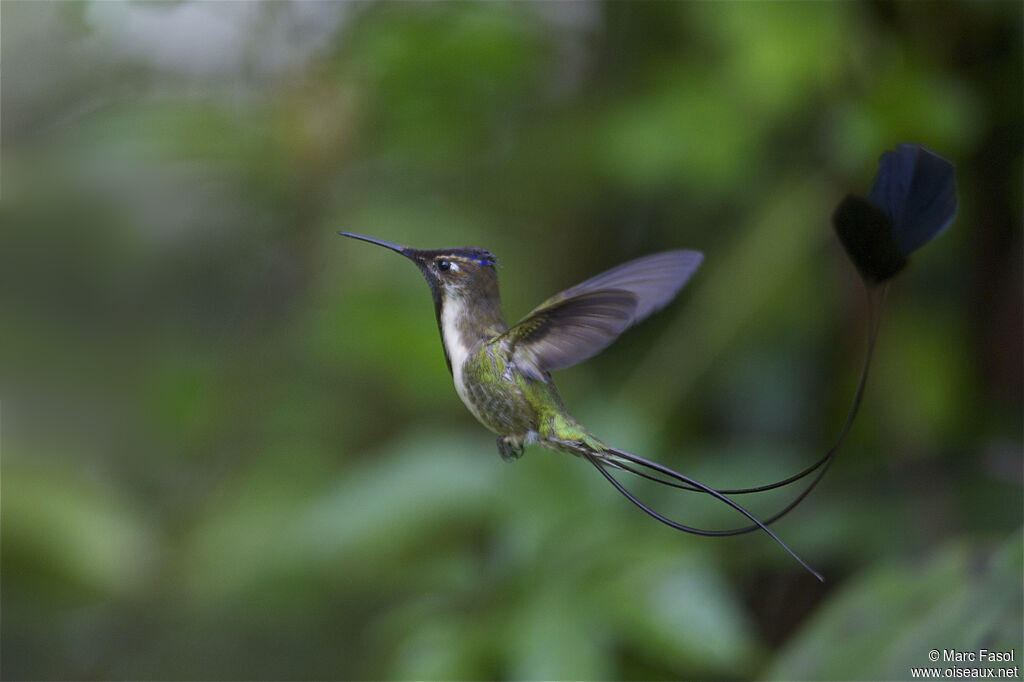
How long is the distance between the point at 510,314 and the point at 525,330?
2.61 ft

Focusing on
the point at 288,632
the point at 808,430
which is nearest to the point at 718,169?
the point at 808,430

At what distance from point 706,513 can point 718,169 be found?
0.47 meters

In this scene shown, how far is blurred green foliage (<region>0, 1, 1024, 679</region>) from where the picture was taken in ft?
3.69

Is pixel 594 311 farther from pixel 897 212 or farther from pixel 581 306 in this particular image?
pixel 897 212

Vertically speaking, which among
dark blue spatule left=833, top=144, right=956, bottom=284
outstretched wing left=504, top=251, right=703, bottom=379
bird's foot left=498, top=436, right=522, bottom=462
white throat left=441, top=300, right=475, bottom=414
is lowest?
dark blue spatule left=833, top=144, right=956, bottom=284

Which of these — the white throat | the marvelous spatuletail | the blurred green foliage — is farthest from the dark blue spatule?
the blurred green foliage

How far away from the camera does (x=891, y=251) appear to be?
399 mm

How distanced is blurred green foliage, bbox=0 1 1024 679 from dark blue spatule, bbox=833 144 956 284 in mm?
575

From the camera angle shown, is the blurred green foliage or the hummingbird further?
the blurred green foliage

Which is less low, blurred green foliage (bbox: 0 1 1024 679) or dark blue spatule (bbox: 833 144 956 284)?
blurred green foliage (bbox: 0 1 1024 679)

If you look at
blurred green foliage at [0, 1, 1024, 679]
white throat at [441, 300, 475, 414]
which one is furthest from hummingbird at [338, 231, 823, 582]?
blurred green foliage at [0, 1, 1024, 679]

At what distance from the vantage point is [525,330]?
43 cm

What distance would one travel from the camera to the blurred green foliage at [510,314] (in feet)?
3.69

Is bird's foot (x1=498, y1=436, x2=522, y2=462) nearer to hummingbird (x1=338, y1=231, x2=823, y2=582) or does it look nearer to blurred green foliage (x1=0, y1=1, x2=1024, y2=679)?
hummingbird (x1=338, y1=231, x2=823, y2=582)
